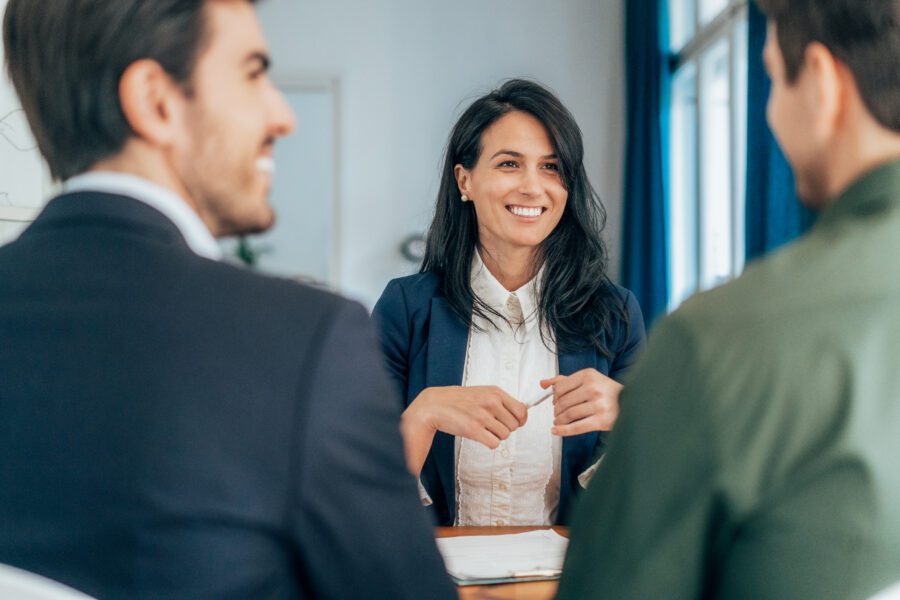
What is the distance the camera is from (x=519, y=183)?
225 centimetres

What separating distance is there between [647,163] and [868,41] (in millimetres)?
4540

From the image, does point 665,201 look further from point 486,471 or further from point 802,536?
point 802,536

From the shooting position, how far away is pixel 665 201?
5.03 meters

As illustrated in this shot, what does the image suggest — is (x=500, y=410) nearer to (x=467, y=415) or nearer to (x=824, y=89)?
(x=467, y=415)

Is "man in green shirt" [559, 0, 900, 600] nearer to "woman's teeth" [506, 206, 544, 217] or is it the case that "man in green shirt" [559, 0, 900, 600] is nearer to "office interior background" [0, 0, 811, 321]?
"woman's teeth" [506, 206, 544, 217]

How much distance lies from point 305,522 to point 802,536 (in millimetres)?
407

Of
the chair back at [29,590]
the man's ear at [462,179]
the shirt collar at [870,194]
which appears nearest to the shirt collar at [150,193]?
the chair back at [29,590]

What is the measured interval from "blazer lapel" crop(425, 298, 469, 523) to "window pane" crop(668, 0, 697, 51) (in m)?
3.69

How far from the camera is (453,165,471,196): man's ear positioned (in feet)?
7.76

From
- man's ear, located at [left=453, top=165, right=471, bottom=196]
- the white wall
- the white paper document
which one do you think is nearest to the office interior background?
the white wall

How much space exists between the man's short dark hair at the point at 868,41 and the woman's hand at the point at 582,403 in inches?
42.2

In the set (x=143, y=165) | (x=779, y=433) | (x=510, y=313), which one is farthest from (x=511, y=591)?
(x=510, y=313)

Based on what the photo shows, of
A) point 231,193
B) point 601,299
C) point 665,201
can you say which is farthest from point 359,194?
point 231,193

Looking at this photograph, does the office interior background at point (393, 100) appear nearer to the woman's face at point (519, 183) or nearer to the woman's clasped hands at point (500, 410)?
the woman's face at point (519, 183)
